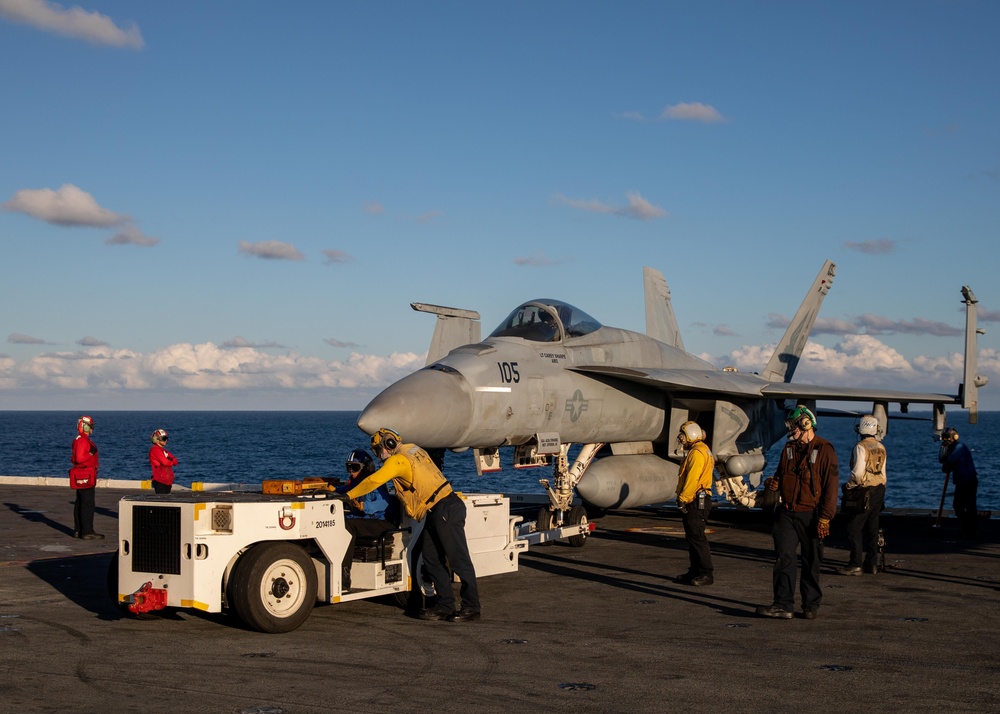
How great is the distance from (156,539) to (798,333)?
57.6 ft

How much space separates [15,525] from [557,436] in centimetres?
1013

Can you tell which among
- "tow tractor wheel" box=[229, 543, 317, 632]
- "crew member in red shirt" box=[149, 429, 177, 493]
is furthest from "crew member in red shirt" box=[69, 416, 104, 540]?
"tow tractor wheel" box=[229, 543, 317, 632]

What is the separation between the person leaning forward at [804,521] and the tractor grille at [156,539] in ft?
17.8

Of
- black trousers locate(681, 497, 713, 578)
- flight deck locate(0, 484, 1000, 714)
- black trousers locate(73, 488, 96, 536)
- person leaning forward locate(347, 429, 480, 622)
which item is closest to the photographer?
flight deck locate(0, 484, 1000, 714)

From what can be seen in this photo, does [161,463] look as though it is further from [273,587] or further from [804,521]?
[804,521]

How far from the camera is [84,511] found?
610 inches

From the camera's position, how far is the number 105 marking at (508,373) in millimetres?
13320

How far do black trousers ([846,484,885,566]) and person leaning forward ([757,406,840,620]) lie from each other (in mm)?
2931

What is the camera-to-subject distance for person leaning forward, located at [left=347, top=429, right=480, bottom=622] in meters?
9.24

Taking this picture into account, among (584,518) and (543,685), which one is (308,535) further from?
(584,518)

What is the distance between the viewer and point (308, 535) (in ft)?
28.7

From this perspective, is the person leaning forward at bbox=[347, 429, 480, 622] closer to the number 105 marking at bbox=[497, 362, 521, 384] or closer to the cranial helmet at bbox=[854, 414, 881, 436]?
the number 105 marking at bbox=[497, 362, 521, 384]

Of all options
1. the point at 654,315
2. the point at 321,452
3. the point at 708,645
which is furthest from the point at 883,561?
the point at 321,452

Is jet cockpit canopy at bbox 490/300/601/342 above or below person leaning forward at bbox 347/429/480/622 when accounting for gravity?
above
